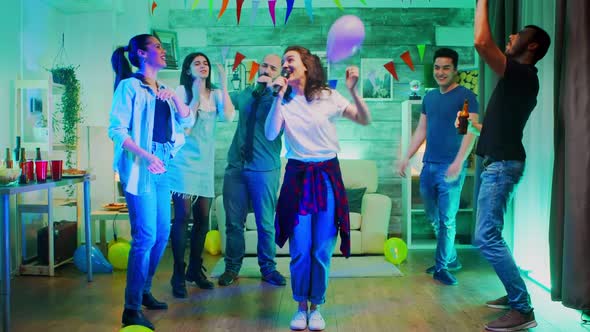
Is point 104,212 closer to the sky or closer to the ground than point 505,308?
closer to the sky

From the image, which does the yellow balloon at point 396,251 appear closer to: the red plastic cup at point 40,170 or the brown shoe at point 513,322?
the brown shoe at point 513,322

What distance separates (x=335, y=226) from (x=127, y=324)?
1.13 m

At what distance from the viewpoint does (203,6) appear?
5797 millimetres

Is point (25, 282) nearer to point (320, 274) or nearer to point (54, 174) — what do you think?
point (54, 174)

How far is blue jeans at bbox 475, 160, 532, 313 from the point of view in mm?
2902

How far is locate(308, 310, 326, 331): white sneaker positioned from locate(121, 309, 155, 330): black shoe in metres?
0.78

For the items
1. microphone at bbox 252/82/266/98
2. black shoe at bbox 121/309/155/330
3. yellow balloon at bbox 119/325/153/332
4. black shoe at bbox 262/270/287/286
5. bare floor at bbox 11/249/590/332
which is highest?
microphone at bbox 252/82/266/98

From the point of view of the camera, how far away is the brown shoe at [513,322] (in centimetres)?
289

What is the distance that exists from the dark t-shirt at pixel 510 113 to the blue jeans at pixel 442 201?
41.5 inches

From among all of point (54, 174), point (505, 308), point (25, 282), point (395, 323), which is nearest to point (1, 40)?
point (54, 174)

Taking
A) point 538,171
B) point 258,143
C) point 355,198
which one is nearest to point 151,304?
point 258,143

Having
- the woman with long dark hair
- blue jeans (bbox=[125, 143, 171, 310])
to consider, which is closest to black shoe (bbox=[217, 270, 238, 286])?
the woman with long dark hair

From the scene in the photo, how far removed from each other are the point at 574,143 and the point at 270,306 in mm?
1827

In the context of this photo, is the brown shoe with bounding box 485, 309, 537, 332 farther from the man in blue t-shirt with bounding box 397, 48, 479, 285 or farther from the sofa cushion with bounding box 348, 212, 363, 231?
the sofa cushion with bounding box 348, 212, 363, 231
